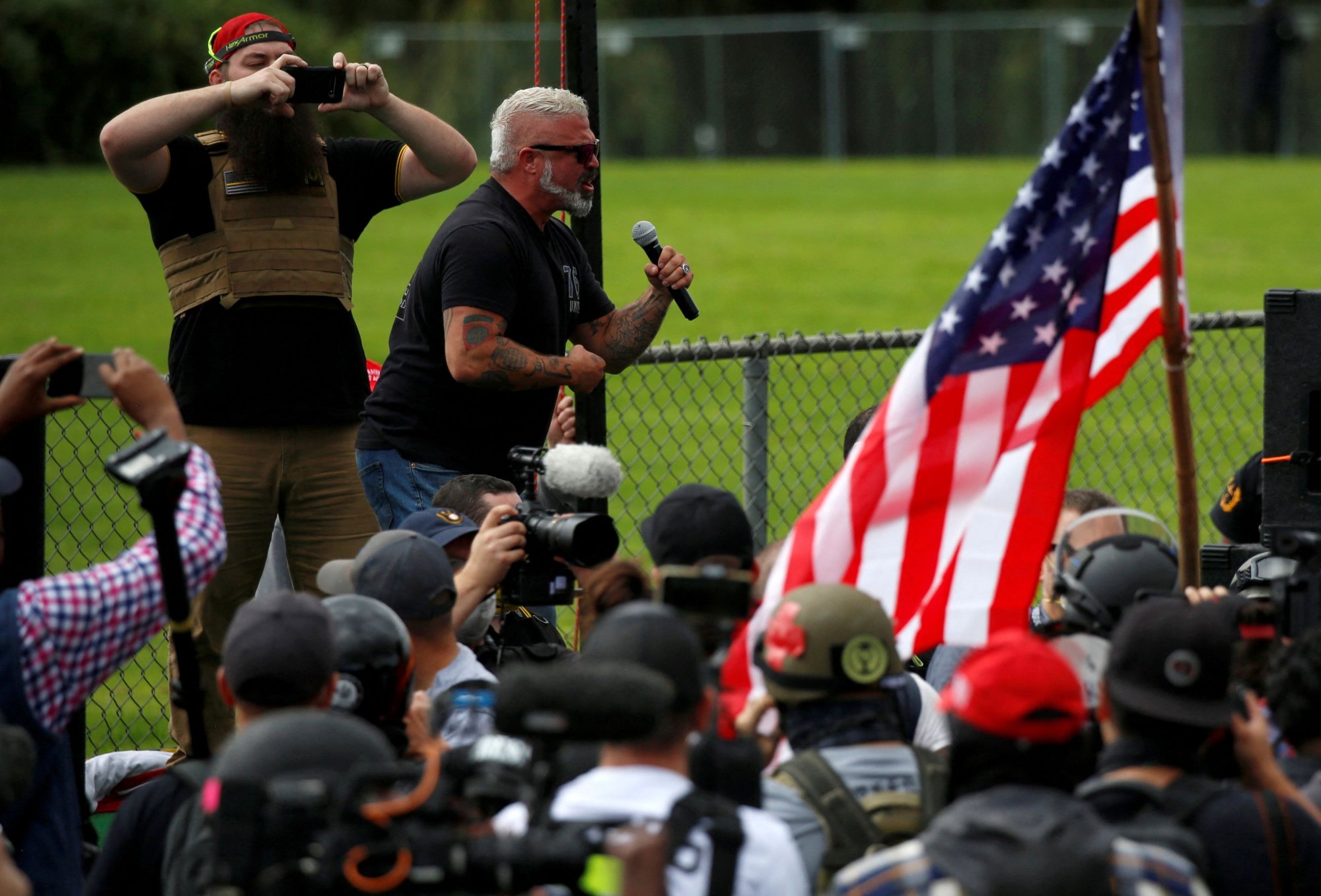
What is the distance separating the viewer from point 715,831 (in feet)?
9.57

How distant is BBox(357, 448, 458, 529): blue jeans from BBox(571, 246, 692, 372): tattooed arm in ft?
2.51

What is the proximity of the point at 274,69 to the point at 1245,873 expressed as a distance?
3590 millimetres

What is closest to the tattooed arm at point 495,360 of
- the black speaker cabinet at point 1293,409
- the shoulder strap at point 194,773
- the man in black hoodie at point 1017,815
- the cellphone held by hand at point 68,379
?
the cellphone held by hand at point 68,379

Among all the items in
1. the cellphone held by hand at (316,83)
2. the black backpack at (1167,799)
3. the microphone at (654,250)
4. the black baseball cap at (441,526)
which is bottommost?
the black backpack at (1167,799)

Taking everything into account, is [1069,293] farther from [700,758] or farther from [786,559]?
[700,758]

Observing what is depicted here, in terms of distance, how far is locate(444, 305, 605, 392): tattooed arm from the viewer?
18.2 feet

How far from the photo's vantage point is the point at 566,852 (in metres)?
2.66

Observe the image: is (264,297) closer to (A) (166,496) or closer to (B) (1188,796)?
(A) (166,496)

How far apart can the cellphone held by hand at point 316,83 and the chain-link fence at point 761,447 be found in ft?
7.22

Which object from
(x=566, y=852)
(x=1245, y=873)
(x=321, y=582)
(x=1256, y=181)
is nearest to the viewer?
(x=566, y=852)

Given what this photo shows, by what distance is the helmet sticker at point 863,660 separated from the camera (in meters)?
3.51

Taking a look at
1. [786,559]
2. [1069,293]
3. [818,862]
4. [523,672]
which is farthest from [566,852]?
[1069,293]

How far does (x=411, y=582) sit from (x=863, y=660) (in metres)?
1.19

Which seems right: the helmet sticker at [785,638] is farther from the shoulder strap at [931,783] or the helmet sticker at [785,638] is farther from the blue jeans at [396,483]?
the blue jeans at [396,483]
